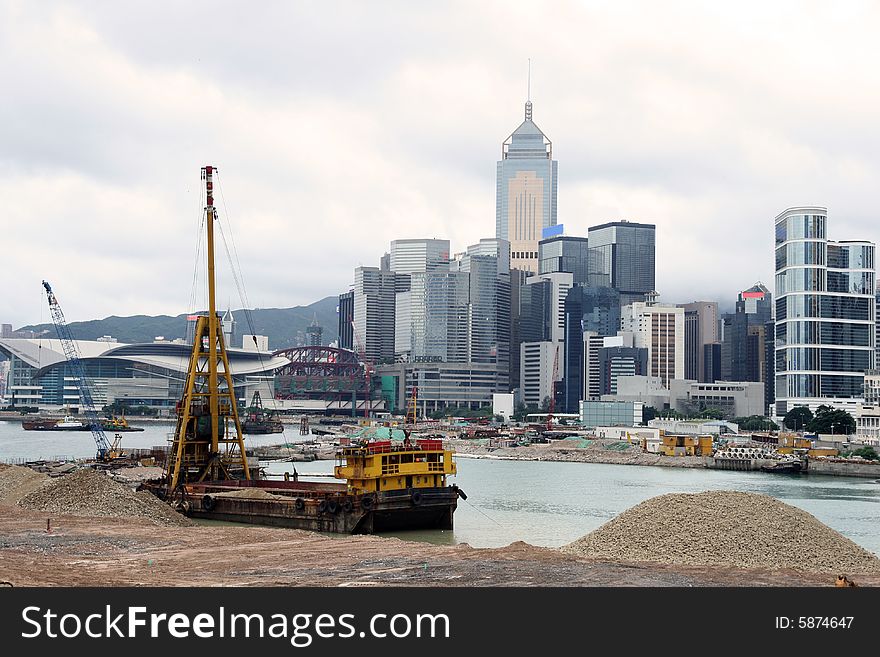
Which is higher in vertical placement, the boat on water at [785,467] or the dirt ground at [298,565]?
the dirt ground at [298,565]

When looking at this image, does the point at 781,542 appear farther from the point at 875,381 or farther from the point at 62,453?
the point at 875,381

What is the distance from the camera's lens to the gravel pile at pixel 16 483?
47631 millimetres

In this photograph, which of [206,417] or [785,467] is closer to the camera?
[206,417]

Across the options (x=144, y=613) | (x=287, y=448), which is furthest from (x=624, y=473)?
(x=144, y=613)

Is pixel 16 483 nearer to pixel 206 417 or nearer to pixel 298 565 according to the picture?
pixel 206 417

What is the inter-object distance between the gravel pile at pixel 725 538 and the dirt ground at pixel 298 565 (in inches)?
78.4

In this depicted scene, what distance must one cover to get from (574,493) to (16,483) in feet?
123

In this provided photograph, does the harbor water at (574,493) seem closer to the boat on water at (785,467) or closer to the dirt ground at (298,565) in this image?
the boat on water at (785,467)

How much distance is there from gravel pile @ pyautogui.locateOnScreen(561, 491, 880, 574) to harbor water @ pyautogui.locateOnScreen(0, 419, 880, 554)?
9997 millimetres

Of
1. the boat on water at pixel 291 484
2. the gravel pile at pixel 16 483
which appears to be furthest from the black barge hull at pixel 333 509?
the gravel pile at pixel 16 483

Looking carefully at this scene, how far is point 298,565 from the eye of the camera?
89.1ft

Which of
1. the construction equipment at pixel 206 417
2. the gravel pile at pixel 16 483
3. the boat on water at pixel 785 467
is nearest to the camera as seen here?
the gravel pile at pixel 16 483

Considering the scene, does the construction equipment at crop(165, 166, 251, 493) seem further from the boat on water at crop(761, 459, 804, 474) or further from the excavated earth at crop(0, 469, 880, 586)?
the boat on water at crop(761, 459, 804, 474)

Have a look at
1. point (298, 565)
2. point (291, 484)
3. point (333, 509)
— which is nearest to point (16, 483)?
point (291, 484)
